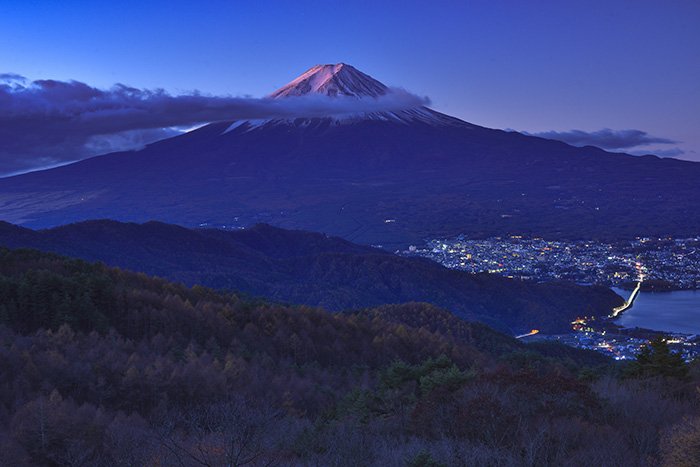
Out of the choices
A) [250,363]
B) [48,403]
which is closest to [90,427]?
[48,403]

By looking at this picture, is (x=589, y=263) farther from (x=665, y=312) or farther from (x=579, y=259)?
(x=665, y=312)

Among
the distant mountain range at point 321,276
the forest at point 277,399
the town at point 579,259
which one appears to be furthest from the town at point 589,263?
the forest at point 277,399

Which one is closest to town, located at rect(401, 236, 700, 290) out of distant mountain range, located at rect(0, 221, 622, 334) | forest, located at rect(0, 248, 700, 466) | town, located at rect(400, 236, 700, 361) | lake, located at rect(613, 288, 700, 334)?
town, located at rect(400, 236, 700, 361)

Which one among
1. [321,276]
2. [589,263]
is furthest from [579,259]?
[321,276]

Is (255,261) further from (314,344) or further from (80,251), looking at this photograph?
(314,344)

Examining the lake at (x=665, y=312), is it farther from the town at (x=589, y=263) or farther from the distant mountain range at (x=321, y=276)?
the distant mountain range at (x=321, y=276)

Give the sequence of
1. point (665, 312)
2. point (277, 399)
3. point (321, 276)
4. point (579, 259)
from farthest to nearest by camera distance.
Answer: point (579, 259), point (321, 276), point (665, 312), point (277, 399)
